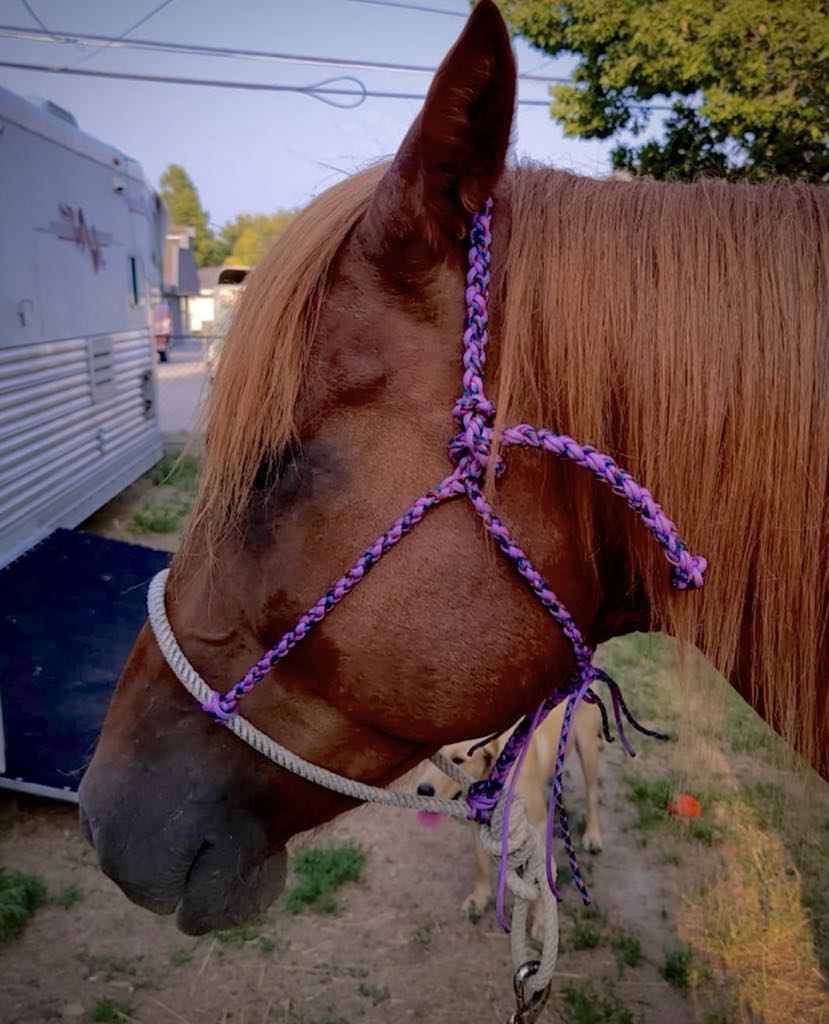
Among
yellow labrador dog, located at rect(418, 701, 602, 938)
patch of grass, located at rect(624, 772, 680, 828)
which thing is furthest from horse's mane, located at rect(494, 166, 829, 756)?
patch of grass, located at rect(624, 772, 680, 828)

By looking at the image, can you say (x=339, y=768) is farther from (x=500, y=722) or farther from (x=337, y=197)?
(x=337, y=197)

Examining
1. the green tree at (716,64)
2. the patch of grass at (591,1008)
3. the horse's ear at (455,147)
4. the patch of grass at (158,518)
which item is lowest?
the patch of grass at (591,1008)

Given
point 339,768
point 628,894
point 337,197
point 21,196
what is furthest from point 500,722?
point 21,196

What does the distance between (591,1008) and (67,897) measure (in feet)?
7.44

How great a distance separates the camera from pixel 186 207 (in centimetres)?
6303

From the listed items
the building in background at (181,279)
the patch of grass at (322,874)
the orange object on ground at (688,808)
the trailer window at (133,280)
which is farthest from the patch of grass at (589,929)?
the building in background at (181,279)

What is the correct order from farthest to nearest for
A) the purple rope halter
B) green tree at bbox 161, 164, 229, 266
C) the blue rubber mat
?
green tree at bbox 161, 164, 229, 266 → the blue rubber mat → the purple rope halter

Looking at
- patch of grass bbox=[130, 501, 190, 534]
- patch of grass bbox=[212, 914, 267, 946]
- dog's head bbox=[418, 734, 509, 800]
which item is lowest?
patch of grass bbox=[212, 914, 267, 946]

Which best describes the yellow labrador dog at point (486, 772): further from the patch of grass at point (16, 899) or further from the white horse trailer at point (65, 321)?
the white horse trailer at point (65, 321)

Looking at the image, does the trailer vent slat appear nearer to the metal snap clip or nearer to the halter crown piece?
the halter crown piece

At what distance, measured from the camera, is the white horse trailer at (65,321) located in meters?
5.13

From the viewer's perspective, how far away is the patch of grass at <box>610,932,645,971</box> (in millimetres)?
2934

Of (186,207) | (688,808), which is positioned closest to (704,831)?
(688,808)

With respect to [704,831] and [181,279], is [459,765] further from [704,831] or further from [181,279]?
[181,279]
